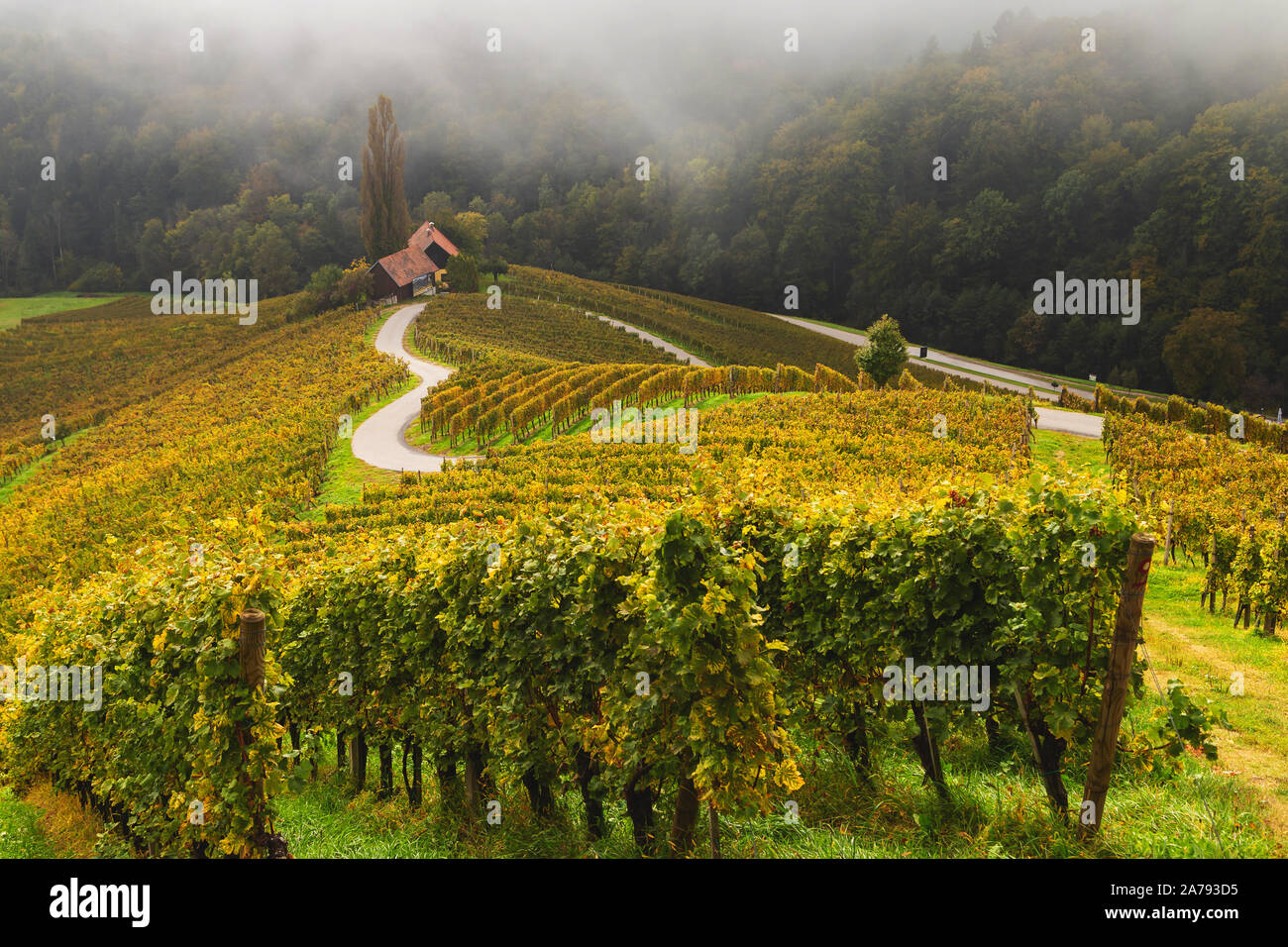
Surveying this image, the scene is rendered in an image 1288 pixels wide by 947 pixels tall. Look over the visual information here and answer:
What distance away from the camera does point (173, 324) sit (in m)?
73.4

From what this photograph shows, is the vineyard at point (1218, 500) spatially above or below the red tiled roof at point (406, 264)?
below

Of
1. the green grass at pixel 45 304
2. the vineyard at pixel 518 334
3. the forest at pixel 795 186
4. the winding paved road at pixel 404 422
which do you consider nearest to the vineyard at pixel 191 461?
the winding paved road at pixel 404 422

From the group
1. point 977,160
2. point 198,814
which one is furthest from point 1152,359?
point 198,814

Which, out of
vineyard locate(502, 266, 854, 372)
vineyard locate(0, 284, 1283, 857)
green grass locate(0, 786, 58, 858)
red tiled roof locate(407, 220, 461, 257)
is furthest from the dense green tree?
red tiled roof locate(407, 220, 461, 257)

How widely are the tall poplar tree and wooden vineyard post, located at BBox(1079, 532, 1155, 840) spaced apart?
8286 cm

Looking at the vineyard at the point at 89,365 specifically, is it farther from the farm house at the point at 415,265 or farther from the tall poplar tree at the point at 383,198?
the tall poplar tree at the point at 383,198

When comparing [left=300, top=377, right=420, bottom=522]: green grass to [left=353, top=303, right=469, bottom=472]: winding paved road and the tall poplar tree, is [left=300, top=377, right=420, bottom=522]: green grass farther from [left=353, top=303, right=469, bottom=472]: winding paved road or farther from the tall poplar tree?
the tall poplar tree

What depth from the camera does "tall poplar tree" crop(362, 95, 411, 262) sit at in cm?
7862

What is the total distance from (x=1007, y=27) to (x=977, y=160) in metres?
38.3

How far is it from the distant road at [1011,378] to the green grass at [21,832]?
30.7 m

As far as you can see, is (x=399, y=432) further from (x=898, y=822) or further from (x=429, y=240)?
(x=429, y=240)

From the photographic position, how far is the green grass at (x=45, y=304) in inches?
3740

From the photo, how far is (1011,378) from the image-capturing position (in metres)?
67.4
